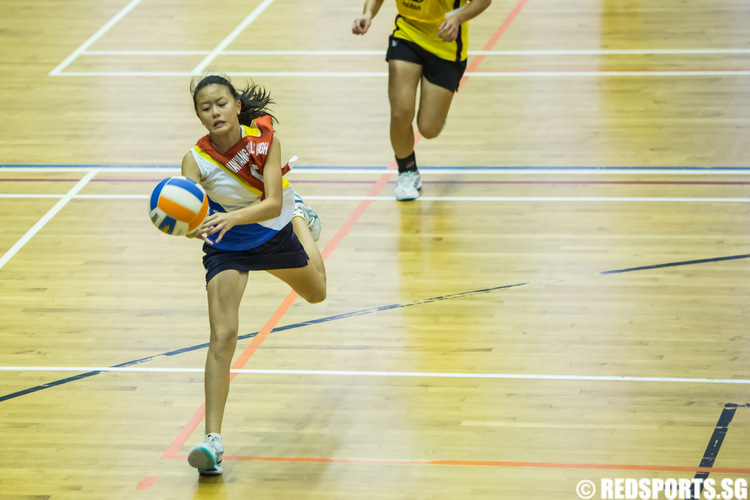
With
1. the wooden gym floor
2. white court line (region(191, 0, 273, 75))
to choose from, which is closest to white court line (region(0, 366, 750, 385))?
the wooden gym floor

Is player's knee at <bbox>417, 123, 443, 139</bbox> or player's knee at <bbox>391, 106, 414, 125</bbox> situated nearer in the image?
player's knee at <bbox>391, 106, 414, 125</bbox>

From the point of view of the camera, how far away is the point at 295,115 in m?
10.1

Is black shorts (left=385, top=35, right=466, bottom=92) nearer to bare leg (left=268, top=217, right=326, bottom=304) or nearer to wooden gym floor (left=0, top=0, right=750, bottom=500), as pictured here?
wooden gym floor (left=0, top=0, right=750, bottom=500)

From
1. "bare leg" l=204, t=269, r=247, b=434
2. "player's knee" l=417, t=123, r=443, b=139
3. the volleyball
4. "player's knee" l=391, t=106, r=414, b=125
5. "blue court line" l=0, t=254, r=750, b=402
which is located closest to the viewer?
the volleyball

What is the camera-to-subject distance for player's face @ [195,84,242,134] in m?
4.96

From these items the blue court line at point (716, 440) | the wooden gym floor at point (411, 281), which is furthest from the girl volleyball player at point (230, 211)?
the blue court line at point (716, 440)

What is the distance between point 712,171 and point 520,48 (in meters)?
3.60

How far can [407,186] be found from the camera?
27.1ft

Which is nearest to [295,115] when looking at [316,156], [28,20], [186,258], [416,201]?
[316,156]

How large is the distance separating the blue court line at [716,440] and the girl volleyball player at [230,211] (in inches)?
82.9

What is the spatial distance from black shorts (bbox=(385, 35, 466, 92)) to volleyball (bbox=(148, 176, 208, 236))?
11.6ft

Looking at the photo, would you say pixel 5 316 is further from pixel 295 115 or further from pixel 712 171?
pixel 712 171

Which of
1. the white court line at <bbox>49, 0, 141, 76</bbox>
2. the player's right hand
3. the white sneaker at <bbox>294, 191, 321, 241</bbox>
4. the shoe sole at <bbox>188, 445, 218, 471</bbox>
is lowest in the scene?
the white court line at <bbox>49, 0, 141, 76</bbox>

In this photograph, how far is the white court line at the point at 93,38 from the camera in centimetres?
1154
